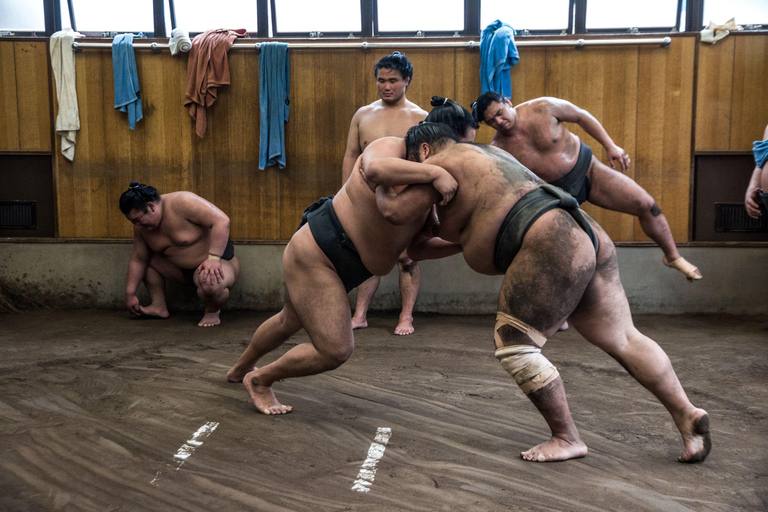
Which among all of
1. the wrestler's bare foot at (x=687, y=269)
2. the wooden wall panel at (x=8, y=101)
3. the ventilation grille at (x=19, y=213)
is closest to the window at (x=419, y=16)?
the wrestler's bare foot at (x=687, y=269)

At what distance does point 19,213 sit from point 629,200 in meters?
3.89

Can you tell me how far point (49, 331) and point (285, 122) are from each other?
1900 millimetres

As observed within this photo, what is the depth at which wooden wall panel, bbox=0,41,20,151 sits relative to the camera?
4195 millimetres

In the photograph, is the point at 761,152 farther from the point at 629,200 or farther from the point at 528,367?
the point at 528,367

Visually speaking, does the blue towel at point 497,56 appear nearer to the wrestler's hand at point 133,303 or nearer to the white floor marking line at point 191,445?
the wrestler's hand at point 133,303

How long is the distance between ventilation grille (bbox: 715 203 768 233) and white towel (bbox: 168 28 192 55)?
3561 mm

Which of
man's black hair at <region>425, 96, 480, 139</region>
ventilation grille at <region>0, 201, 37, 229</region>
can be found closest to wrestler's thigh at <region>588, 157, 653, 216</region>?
man's black hair at <region>425, 96, 480, 139</region>

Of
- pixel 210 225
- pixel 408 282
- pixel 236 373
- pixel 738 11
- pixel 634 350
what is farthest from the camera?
pixel 738 11

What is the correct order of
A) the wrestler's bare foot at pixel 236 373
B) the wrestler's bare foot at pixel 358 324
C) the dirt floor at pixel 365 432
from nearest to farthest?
the dirt floor at pixel 365 432, the wrestler's bare foot at pixel 236 373, the wrestler's bare foot at pixel 358 324

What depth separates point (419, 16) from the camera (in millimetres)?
4277

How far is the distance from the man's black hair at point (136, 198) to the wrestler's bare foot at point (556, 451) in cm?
260

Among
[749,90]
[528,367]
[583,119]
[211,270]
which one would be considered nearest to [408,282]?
[211,270]

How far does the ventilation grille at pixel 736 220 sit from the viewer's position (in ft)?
13.2

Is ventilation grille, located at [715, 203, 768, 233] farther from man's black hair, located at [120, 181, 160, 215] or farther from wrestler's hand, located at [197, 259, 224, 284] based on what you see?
man's black hair, located at [120, 181, 160, 215]
